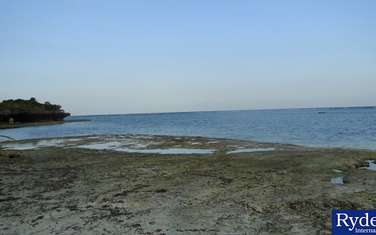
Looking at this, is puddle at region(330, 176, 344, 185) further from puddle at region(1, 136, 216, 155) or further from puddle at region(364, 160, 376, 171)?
puddle at region(1, 136, 216, 155)

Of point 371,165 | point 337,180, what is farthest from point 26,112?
point 337,180

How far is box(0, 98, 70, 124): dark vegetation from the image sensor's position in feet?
251

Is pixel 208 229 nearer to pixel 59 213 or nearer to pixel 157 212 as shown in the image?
pixel 157 212

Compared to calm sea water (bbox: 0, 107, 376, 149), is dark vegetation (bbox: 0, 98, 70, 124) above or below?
above

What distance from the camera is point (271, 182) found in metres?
9.75

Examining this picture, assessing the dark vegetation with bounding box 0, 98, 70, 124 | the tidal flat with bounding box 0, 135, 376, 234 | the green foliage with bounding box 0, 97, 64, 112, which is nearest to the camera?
the tidal flat with bounding box 0, 135, 376, 234

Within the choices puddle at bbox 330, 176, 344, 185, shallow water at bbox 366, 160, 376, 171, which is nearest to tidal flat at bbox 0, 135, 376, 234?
puddle at bbox 330, 176, 344, 185

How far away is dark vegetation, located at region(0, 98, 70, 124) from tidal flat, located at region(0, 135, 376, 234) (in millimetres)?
70708

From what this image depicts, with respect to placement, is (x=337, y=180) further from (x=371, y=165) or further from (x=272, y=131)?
(x=272, y=131)

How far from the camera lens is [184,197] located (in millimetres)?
8273

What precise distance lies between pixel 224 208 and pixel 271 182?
9.60ft

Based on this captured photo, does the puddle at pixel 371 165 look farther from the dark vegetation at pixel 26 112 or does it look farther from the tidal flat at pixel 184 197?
the dark vegetation at pixel 26 112

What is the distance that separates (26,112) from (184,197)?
8345cm

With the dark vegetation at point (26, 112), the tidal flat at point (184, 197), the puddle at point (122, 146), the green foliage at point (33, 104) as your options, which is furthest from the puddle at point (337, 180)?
the green foliage at point (33, 104)
